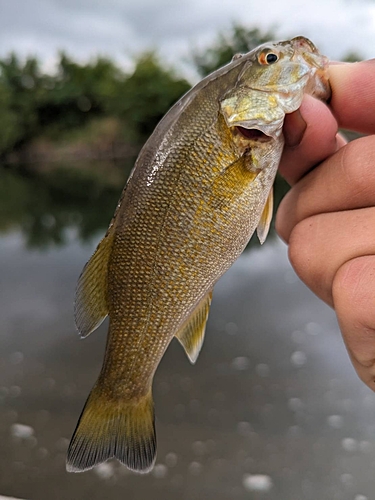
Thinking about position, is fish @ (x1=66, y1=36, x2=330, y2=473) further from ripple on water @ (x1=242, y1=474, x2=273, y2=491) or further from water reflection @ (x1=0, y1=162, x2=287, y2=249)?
water reflection @ (x1=0, y1=162, x2=287, y2=249)

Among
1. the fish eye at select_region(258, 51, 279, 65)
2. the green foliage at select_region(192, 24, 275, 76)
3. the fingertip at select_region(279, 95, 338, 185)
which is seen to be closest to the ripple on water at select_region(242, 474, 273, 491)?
the fingertip at select_region(279, 95, 338, 185)

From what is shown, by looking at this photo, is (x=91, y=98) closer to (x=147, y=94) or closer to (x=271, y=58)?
(x=147, y=94)

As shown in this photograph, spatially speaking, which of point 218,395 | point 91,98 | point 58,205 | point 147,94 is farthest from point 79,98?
point 218,395

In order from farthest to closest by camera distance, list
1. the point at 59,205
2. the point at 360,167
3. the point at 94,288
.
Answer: the point at 59,205
the point at 94,288
the point at 360,167

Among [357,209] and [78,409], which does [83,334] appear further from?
[78,409]

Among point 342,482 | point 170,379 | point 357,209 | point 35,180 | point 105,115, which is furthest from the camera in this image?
point 105,115

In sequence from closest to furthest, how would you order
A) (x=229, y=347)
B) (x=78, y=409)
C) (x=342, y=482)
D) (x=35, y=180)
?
(x=342, y=482) → (x=78, y=409) → (x=229, y=347) → (x=35, y=180)

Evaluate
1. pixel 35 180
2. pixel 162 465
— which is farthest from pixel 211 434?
pixel 35 180
